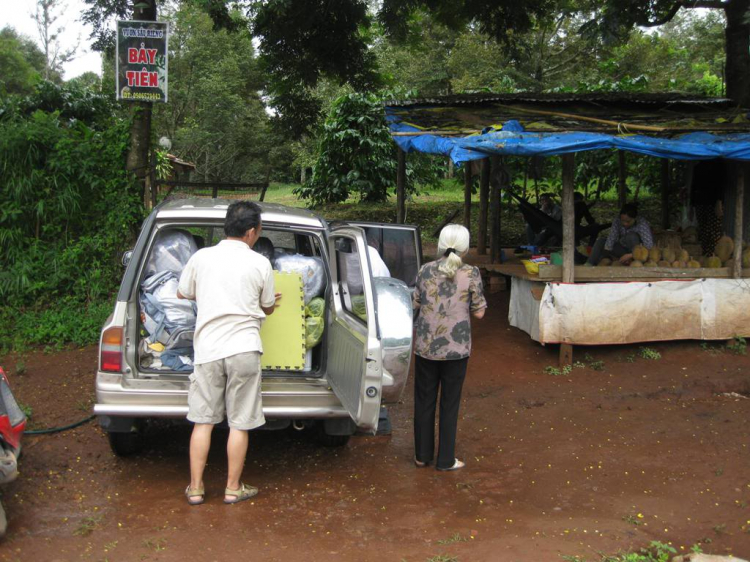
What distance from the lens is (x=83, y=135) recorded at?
8.48 meters

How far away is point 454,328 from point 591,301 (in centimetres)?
335

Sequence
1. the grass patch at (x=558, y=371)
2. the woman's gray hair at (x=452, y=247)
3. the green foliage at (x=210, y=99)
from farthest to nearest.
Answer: the green foliage at (x=210, y=99)
the grass patch at (x=558, y=371)
the woman's gray hair at (x=452, y=247)

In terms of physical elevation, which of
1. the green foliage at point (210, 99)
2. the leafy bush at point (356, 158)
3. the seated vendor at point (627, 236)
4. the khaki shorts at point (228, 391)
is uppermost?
the green foliage at point (210, 99)

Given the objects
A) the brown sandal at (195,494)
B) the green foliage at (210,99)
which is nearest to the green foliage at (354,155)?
the green foliage at (210,99)

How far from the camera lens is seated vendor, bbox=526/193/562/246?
11.8 m

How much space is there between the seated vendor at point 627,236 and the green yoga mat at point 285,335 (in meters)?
4.92

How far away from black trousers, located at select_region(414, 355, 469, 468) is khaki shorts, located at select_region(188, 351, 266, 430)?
4.01ft

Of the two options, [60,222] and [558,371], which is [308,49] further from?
[558,371]

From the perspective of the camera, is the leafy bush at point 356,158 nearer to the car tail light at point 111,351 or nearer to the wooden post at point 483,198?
the wooden post at point 483,198

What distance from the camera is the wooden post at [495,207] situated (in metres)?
9.86

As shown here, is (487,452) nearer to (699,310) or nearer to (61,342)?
(699,310)

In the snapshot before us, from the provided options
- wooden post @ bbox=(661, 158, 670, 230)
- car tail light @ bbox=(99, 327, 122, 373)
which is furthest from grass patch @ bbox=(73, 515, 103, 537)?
wooden post @ bbox=(661, 158, 670, 230)

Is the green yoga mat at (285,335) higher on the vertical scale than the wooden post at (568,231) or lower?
lower

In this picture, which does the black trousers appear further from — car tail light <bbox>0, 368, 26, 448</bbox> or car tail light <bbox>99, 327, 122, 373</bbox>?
car tail light <bbox>0, 368, 26, 448</bbox>
